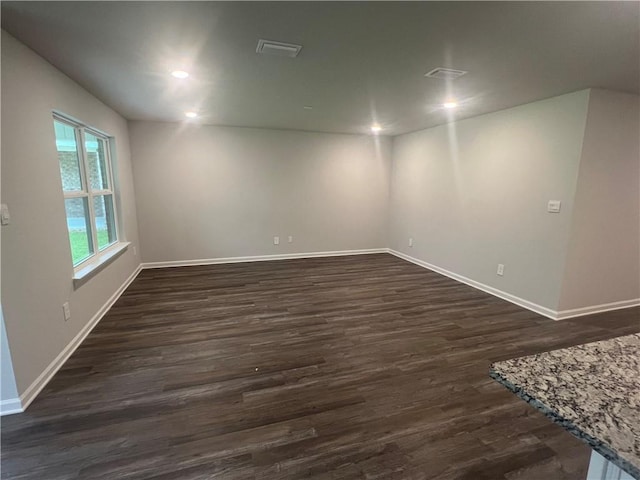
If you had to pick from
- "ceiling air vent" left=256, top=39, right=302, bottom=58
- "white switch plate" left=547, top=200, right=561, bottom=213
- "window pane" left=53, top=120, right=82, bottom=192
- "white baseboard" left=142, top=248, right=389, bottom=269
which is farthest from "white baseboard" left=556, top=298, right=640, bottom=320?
"window pane" left=53, top=120, right=82, bottom=192

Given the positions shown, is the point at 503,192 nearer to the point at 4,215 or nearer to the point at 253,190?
the point at 253,190

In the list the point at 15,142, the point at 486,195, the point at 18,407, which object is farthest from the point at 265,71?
the point at 486,195

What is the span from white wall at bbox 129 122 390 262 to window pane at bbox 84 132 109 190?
2.94ft

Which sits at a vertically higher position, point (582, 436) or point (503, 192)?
point (503, 192)

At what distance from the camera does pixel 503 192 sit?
378 cm

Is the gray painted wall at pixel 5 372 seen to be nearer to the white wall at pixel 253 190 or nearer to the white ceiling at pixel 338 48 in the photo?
the white ceiling at pixel 338 48

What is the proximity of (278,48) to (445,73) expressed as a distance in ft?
4.43

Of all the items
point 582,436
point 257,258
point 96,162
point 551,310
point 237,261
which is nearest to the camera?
point 582,436

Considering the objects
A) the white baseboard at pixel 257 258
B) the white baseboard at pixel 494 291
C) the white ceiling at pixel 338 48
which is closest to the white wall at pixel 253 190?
the white baseboard at pixel 257 258

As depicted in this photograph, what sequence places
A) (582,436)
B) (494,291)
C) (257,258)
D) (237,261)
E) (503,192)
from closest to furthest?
(582,436)
(503,192)
(494,291)
(237,261)
(257,258)

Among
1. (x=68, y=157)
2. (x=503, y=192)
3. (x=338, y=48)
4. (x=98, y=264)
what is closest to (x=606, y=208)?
(x=503, y=192)

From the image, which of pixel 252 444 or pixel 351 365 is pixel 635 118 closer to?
pixel 351 365

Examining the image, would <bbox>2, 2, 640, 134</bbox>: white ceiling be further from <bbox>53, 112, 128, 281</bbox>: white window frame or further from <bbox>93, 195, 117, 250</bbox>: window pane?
<bbox>93, 195, 117, 250</bbox>: window pane

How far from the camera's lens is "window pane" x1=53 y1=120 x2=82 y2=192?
8.97 ft
